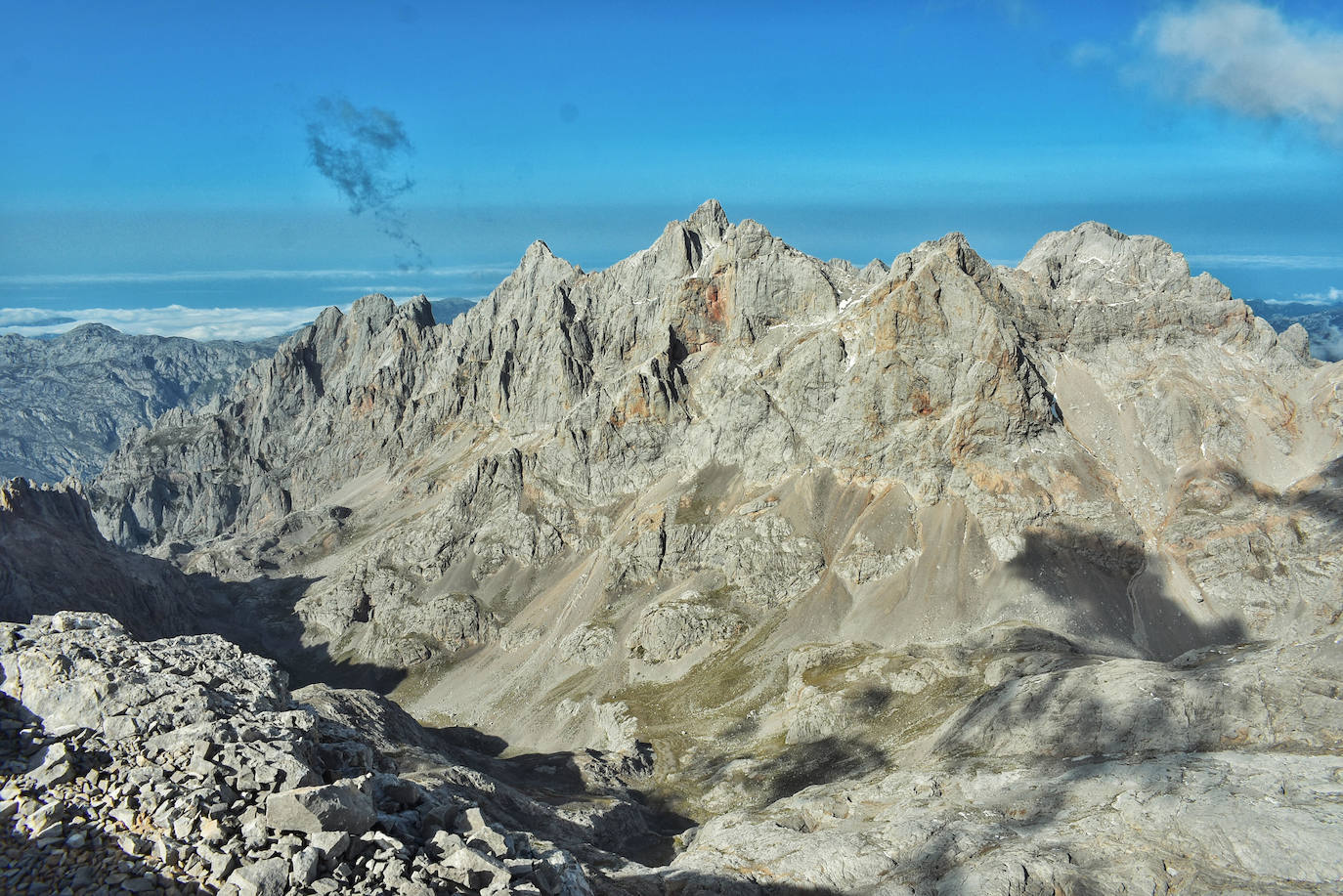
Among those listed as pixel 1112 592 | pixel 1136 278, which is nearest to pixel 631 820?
pixel 1112 592

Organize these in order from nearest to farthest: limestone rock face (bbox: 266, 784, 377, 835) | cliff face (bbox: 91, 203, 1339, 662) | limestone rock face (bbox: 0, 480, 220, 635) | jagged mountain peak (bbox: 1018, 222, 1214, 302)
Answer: limestone rock face (bbox: 266, 784, 377, 835), limestone rock face (bbox: 0, 480, 220, 635), cliff face (bbox: 91, 203, 1339, 662), jagged mountain peak (bbox: 1018, 222, 1214, 302)

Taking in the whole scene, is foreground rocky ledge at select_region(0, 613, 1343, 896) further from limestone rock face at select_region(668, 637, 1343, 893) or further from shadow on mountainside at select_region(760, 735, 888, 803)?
shadow on mountainside at select_region(760, 735, 888, 803)

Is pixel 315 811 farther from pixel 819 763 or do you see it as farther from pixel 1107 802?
pixel 819 763

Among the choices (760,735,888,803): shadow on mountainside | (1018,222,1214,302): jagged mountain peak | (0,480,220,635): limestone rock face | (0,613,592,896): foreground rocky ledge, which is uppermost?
(1018,222,1214,302): jagged mountain peak

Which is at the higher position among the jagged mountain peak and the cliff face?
the jagged mountain peak

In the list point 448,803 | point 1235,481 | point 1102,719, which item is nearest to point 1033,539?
point 1235,481

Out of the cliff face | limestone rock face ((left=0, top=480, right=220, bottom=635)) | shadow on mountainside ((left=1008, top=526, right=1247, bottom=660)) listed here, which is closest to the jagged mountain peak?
the cliff face

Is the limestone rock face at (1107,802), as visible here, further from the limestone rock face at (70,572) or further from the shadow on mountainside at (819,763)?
the limestone rock face at (70,572)

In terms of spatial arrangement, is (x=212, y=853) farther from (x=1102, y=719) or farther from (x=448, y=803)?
(x=1102, y=719)
